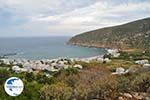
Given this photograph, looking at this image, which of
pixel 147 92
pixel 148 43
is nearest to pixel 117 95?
pixel 147 92

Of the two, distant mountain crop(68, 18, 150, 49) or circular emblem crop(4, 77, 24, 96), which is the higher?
circular emblem crop(4, 77, 24, 96)

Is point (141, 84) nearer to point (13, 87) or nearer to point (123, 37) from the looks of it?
point (13, 87)

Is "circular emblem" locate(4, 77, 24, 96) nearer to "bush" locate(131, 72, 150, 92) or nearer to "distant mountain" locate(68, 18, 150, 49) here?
→ "bush" locate(131, 72, 150, 92)

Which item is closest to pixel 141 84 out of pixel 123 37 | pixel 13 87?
pixel 13 87

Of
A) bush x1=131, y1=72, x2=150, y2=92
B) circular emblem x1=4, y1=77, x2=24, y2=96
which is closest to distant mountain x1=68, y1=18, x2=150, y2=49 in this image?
bush x1=131, y1=72, x2=150, y2=92

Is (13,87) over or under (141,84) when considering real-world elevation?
over

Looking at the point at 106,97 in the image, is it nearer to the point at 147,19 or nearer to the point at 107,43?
the point at 107,43

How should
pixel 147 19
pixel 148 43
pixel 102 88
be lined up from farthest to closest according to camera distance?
pixel 147 19 < pixel 148 43 < pixel 102 88

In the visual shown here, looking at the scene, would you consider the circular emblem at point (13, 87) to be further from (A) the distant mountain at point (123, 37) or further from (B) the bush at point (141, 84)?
(A) the distant mountain at point (123, 37)
